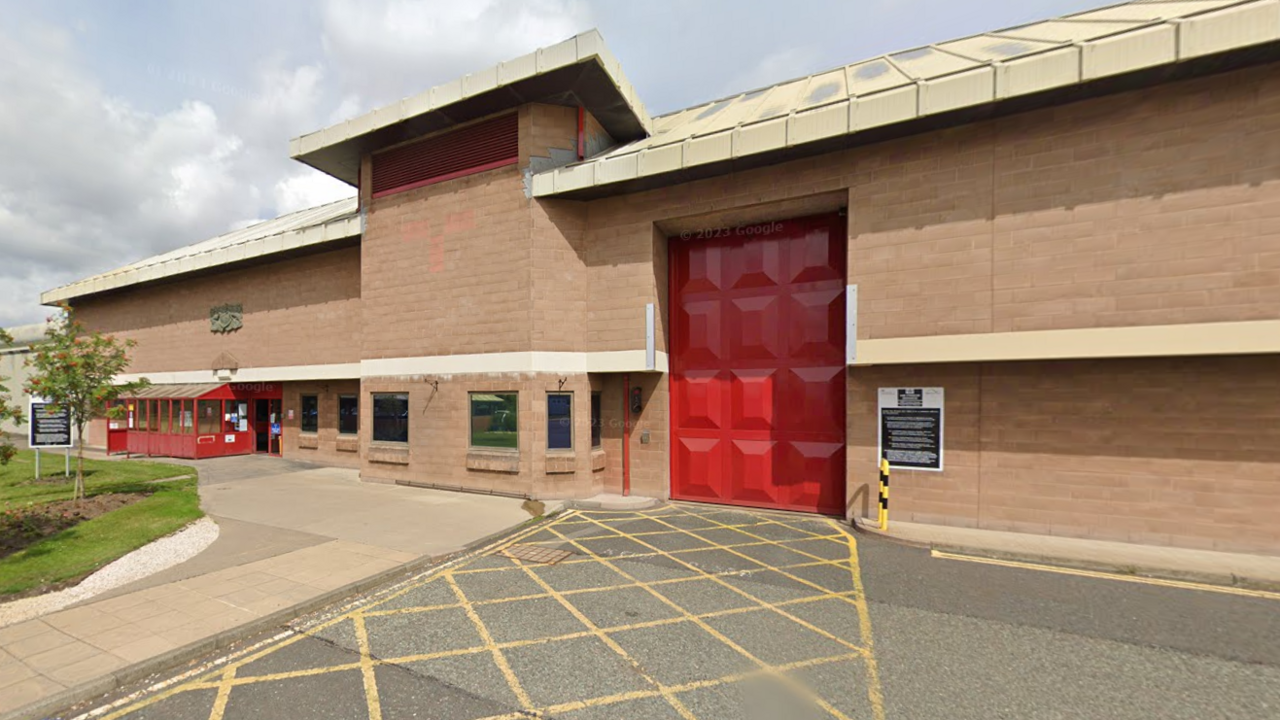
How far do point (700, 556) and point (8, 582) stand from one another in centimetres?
859

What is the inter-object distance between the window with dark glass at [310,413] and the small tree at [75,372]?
643 centimetres

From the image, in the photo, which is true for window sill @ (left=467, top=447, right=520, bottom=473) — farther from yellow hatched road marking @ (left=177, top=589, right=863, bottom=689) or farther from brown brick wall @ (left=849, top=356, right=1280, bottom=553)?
brown brick wall @ (left=849, top=356, right=1280, bottom=553)

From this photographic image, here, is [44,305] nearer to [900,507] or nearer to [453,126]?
[453,126]

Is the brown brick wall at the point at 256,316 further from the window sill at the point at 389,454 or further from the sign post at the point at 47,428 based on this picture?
the sign post at the point at 47,428

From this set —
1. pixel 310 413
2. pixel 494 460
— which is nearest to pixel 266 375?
pixel 310 413

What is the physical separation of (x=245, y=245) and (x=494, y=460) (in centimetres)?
1268

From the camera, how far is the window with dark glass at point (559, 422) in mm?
10680

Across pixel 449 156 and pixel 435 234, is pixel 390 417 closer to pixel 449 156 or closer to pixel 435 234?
pixel 435 234

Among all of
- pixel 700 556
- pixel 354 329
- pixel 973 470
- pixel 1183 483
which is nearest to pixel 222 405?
pixel 354 329

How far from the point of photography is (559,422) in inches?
422

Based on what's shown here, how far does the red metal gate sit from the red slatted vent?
462 centimetres

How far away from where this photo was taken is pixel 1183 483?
7.07m

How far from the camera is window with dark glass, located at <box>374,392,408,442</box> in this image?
12.3 m

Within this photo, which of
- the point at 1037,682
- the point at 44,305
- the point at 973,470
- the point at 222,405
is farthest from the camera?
the point at 44,305
